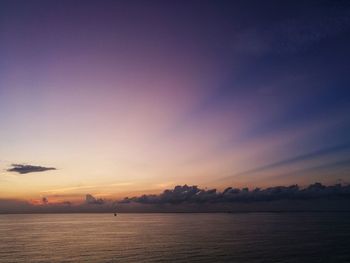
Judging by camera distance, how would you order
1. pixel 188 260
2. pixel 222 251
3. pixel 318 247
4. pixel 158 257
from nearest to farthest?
pixel 188 260 → pixel 158 257 → pixel 222 251 → pixel 318 247

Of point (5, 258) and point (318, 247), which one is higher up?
point (5, 258)

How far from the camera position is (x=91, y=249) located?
116 m

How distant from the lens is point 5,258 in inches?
3893

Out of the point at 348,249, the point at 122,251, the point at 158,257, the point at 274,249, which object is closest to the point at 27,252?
the point at 122,251

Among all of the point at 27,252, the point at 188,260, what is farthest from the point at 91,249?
the point at 188,260

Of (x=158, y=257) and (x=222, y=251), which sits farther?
(x=222, y=251)

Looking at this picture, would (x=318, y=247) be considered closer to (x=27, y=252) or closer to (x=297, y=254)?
(x=297, y=254)

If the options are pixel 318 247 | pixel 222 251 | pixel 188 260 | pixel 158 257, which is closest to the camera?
pixel 188 260

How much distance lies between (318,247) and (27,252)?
323 ft

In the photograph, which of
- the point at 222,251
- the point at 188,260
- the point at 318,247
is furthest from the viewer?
the point at 318,247

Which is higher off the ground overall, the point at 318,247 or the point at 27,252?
the point at 27,252

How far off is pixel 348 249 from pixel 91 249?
86396 mm

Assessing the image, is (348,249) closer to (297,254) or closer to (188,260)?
(297,254)

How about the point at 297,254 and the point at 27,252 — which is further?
the point at 27,252
